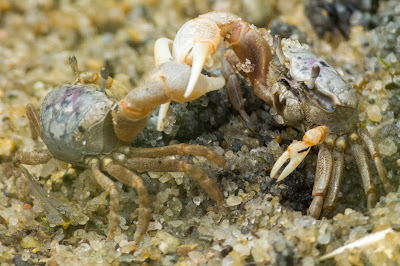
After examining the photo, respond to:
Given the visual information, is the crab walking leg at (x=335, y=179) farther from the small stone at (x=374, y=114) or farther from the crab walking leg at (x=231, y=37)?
the crab walking leg at (x=231, y=37)

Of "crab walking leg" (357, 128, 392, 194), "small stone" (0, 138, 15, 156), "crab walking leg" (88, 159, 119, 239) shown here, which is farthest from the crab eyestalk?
"small stone" (0, 138, 15, 156)

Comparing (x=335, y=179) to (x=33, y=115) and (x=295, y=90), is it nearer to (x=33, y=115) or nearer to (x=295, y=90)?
(x=295, y=90)

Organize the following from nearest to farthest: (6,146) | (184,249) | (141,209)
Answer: (184,249), (141,209), (6,146)

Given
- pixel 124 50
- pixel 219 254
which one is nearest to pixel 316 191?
pixel 219 254

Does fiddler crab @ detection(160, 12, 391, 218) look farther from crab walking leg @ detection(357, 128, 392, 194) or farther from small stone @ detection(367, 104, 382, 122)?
small stone @ detection(367, 104, 382, 122)

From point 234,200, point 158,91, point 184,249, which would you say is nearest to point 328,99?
point 234,200
